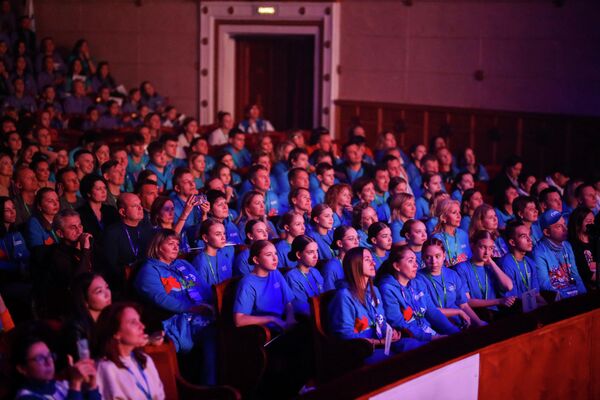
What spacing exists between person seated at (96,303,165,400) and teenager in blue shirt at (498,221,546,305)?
2.76 meters

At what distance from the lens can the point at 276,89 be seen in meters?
11.7

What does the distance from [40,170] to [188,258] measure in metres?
1.86

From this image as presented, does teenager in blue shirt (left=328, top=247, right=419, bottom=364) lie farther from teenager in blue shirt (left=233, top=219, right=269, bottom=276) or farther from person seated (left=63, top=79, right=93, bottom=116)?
person seated (left=63, top=79, right=93, bottom=116)

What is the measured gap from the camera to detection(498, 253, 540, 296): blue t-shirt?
17.0 ft

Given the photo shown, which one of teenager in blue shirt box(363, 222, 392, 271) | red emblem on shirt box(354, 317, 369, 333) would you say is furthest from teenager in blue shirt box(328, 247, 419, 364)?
teenager in blue shirt box(363, 222, 392, 271)

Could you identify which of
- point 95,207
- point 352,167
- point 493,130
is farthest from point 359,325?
point 493,130

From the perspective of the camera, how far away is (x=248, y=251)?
4887 mm

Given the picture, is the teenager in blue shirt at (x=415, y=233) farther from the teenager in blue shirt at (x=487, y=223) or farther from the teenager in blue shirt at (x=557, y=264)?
the teenager in blue shirt at (x=557, y=264)

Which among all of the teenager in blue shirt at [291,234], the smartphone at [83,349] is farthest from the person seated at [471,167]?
the smartphone at [83,349]

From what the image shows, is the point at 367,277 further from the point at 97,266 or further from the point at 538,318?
the point at 97,266

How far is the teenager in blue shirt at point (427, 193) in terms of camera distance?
6.69 metres

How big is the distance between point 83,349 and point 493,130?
7678mm

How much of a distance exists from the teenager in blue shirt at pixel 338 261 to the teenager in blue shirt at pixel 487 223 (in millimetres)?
1144

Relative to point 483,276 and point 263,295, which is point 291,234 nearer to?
point 263,295
